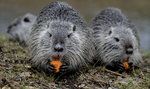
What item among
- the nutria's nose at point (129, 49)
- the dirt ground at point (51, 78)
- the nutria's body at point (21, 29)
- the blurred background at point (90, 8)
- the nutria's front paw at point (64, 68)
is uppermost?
the blurred background at point (90, 8)

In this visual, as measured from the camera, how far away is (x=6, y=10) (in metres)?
17.4

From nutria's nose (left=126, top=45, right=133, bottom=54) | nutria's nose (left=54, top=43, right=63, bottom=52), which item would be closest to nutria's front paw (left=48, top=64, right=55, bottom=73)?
nutria's nose (left=54, top=43, right=63, bottom=52)

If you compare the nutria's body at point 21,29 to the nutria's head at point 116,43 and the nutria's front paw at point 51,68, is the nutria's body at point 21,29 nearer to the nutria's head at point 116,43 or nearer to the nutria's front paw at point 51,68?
the nutria's head at point 116,43

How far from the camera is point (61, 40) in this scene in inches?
207

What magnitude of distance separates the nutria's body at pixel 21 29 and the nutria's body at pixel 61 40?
2.85 m

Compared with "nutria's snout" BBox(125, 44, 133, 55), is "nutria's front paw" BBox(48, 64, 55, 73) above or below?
below

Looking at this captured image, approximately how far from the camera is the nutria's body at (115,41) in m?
6.43

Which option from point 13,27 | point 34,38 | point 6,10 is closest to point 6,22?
point 6,10

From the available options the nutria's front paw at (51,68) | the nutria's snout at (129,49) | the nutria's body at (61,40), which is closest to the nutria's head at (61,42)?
the nutria's body at (61,40)

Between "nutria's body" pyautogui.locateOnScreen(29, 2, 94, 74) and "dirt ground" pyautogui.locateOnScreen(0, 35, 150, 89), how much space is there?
189 millimetres

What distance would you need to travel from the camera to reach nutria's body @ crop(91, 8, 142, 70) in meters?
6.43

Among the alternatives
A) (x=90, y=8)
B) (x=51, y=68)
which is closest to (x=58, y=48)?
(x=51, y=68)

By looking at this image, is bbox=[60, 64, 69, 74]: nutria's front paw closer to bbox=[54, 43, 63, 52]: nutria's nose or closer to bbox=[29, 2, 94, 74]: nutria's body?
bbox=[29, 2, 94, 74]: nutria's body

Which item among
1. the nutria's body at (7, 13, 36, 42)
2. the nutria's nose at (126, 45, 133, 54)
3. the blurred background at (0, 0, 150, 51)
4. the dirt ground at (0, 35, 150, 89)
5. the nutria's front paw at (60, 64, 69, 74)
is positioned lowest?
the dirt ground at (0, 35, 150, 89)
